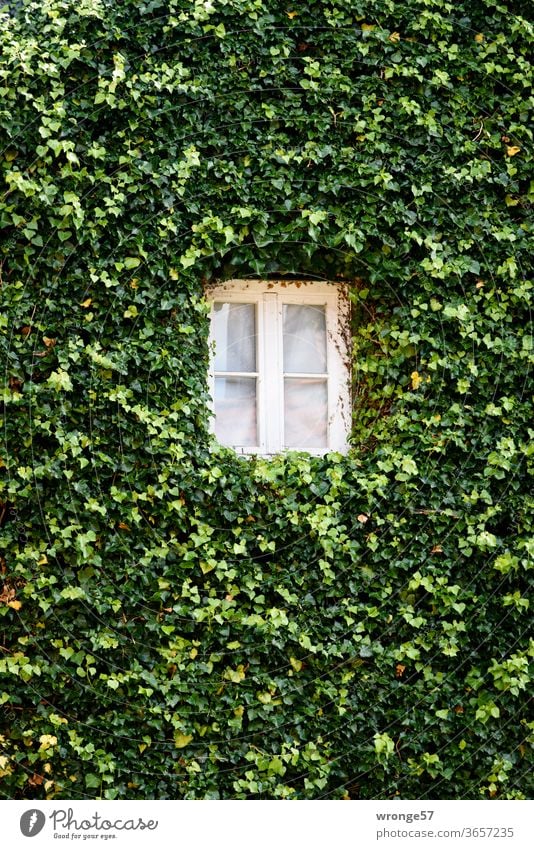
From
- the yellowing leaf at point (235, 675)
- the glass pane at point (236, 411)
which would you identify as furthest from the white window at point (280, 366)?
the yellowing leaf at point (235, 675)

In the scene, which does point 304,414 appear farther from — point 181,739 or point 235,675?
point 181,739

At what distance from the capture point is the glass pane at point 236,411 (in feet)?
19.4

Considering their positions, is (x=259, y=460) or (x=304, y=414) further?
(x=304, y=414)

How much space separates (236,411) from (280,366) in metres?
0.33

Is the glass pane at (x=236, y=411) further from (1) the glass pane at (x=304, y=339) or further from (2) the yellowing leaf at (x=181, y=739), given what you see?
(2) the yellowing leaf at (x=181, y=739)

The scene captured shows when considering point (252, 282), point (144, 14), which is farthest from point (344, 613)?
point (144, 14)

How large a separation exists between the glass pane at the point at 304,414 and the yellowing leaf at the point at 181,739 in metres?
1.53

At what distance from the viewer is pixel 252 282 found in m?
5.99

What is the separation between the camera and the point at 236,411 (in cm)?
593

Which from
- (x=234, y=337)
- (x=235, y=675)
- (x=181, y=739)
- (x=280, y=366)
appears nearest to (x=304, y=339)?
(x=280, y=366)

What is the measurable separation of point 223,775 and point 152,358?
78.9 inches

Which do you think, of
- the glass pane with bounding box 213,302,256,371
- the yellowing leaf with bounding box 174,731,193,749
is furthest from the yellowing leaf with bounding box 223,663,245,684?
the glass pane with bounding box 213,302,256,371

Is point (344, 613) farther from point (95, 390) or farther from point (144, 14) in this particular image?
point (144, 14)

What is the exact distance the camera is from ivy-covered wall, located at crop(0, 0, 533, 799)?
5398mm
